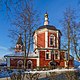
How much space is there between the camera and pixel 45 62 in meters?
50.8

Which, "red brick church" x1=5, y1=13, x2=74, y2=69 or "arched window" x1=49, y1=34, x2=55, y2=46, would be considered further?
"arched window" x1=49, y1=34, x2=55, y2=46

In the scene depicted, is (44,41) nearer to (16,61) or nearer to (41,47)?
(41,47)

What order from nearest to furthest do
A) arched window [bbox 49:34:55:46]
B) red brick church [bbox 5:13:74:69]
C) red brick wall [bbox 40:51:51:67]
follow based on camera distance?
red brick church [bbox 5:13:74:69], red brick wall [bbox 40:51:51:67], arched window [bbox 49:34:55:46]

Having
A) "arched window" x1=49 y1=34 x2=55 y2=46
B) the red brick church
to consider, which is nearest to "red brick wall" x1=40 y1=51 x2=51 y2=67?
the red brick church

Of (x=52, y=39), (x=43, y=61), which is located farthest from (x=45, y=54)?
(x=52, y=39)

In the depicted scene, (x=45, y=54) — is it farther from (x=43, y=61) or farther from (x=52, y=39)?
(x=52, y=39)

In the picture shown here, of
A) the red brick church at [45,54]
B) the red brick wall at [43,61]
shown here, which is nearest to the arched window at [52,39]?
the red brick church at [45,54]

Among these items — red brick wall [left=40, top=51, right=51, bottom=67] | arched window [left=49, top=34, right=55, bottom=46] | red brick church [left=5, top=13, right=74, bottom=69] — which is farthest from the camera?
arched window [left=49, top=34, right=55, bottom=46]

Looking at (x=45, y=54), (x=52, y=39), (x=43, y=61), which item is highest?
(x=52, y=39)

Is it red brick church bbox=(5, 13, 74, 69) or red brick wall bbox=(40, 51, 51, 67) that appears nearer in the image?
red brick church bbox=(5, 13, 74, 69)

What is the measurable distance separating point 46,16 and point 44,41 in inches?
283

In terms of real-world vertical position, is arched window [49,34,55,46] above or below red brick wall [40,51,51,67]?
above

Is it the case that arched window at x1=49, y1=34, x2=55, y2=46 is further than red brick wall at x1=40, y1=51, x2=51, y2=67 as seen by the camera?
Yes

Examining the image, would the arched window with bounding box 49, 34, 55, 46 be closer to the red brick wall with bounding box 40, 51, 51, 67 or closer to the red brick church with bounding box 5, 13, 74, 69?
the red brick church with bounding box 5, 13, 74, 69
